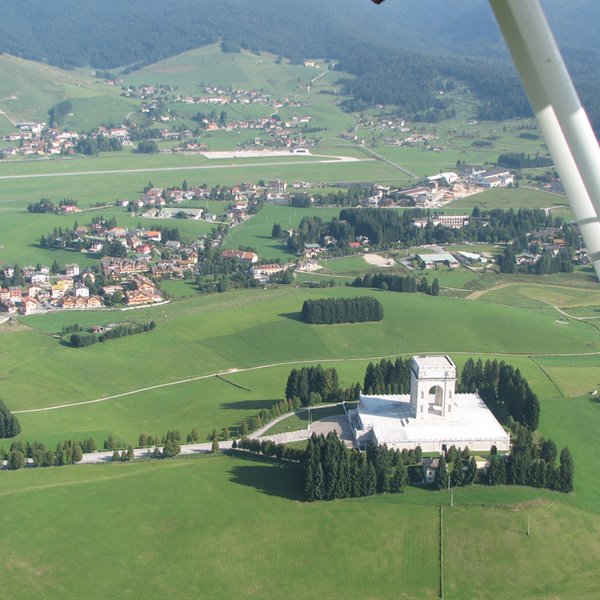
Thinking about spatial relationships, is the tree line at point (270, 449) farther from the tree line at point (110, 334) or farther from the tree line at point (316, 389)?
the tree line at point (110, 334)

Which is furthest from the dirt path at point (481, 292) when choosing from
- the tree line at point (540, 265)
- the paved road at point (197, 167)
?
the paved road at point (197, 167)

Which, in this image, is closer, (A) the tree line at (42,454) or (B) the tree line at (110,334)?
(A) the tree line at (42,454)

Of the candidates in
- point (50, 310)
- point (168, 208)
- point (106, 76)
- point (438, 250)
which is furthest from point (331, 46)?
point (50, 310)

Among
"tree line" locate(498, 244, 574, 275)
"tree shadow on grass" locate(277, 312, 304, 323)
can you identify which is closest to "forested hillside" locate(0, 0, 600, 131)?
"tree line" locate(498, 244, 574, 275)

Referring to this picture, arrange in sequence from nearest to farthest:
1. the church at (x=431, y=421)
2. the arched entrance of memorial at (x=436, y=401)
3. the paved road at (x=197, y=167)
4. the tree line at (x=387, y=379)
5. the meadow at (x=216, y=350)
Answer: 1. the church at (x=431, y=421)
2. the arched entrance of memorial at (x=436, y=401)
3. the tree line at (x=387, y=379)
4. the meadow at (x=216, y=350)
5. the paved road at (x=197, y=167)

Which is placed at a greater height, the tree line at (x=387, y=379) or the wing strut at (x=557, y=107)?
the wing strut at (x=557, y=107)

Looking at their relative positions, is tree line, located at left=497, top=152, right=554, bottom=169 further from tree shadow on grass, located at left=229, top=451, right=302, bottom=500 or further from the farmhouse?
tree shadow on grass, located at left=229, top=451, right=302, bottom=500
